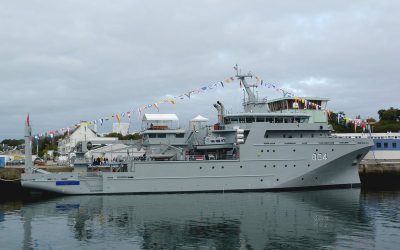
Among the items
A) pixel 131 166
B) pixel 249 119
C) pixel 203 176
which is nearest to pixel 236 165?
pixel 203 176

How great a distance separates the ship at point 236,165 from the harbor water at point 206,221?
0.87 meters

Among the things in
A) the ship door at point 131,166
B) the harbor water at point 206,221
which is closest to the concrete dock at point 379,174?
the harbor water at point 206,221

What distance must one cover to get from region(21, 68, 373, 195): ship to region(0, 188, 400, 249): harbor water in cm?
87

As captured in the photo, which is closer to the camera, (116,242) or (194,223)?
(116,242)

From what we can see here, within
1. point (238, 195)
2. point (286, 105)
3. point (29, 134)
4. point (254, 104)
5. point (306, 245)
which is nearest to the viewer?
point (306, 245)

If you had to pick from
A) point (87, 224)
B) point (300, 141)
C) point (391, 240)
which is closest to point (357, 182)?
point (300, 141)

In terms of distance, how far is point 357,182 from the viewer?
28.4 meters

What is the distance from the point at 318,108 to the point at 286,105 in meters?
2.74

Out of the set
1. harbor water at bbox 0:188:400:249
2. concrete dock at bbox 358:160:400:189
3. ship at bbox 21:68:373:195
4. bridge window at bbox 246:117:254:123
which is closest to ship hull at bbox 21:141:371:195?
ship at bbox 21:68:373:195

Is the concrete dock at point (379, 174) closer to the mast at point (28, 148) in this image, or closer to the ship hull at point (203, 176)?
the ship hull at point (203, 176)

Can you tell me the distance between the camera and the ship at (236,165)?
1035 inches

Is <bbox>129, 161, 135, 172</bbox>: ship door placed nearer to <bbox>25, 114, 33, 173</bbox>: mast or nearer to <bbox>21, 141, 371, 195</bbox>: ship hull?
<bbox>21, 141, 371, 195</bbox>: ship hull

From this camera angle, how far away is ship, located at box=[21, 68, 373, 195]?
1035 inches

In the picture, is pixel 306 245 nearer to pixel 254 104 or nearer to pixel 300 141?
pixel 300 141
